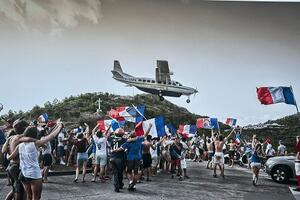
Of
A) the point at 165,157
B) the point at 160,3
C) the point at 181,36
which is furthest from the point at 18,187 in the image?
the point at 181,36

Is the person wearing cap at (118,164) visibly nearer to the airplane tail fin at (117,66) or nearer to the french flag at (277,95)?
the french flag at (277,95)

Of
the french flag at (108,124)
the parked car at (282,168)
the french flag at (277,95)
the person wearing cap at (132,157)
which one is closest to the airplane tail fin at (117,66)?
the french flag at (108,124)

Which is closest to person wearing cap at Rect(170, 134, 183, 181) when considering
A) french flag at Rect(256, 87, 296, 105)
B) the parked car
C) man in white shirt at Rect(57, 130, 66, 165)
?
the parked car

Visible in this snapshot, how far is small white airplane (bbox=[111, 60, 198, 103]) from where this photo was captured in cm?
1744

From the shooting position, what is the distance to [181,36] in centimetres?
1583

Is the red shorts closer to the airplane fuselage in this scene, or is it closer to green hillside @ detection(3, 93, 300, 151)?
the airplane fuselage

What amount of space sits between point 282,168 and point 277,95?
1.87 m

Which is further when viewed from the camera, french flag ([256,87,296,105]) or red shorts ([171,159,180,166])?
red shorts ([171,159,180,166])

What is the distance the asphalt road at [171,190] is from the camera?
7445 mm

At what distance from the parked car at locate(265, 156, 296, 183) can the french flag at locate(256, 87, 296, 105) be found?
1.46 metres

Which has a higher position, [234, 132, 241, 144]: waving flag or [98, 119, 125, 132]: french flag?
[234, 132, 241, 144]: waving flag

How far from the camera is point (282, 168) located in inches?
413

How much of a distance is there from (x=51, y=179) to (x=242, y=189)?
423cm

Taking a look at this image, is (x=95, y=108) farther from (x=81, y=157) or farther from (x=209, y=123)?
(x=81, y=157)
